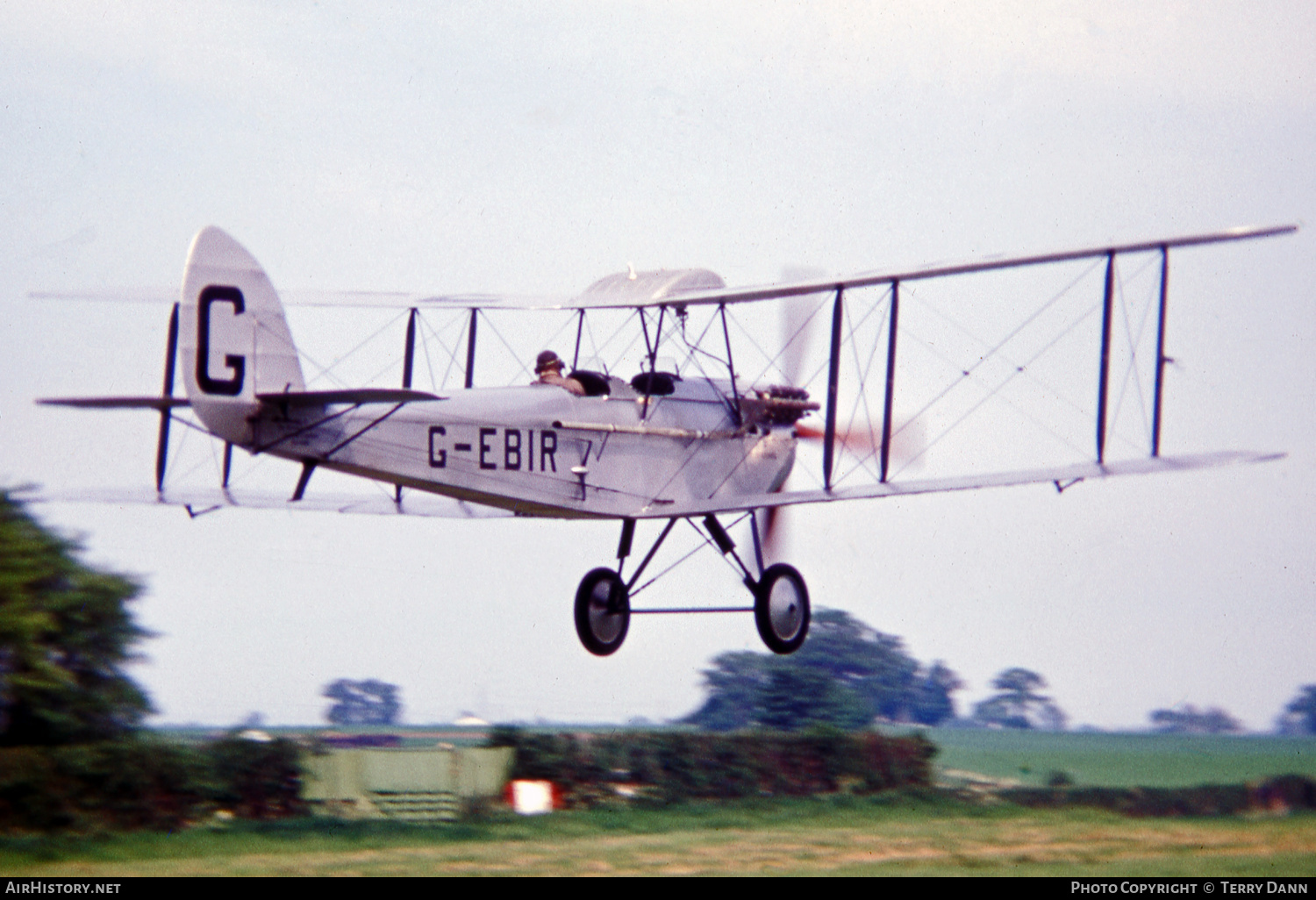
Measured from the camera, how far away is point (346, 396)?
41.4ft

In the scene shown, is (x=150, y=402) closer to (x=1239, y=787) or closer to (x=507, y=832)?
(x=507, y=832)

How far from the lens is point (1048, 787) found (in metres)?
27.9

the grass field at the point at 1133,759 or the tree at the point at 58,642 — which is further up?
the tree at the point at 58,642

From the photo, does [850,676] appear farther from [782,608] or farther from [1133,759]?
[782,608]

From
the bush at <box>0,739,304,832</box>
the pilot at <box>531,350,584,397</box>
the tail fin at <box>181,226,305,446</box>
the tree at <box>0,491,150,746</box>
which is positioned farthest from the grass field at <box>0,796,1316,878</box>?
the tail fin at <box>181,226,305,446</box>

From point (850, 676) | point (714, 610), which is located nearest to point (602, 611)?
point (714, 610)

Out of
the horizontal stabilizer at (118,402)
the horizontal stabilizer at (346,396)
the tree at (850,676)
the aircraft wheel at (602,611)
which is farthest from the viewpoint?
the tree at (850,676)

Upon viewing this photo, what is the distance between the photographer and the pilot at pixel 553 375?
1573 cm

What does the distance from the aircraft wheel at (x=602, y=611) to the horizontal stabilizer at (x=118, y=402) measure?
507cm

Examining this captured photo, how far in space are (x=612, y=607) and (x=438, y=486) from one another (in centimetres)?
314

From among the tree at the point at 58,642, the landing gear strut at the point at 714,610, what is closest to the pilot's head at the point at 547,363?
the landing gear strut at the point at 714,610

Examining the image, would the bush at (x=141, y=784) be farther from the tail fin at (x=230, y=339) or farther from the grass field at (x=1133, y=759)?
the grass field at (x=1133, y=759)

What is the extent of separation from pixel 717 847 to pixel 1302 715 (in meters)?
23.1
